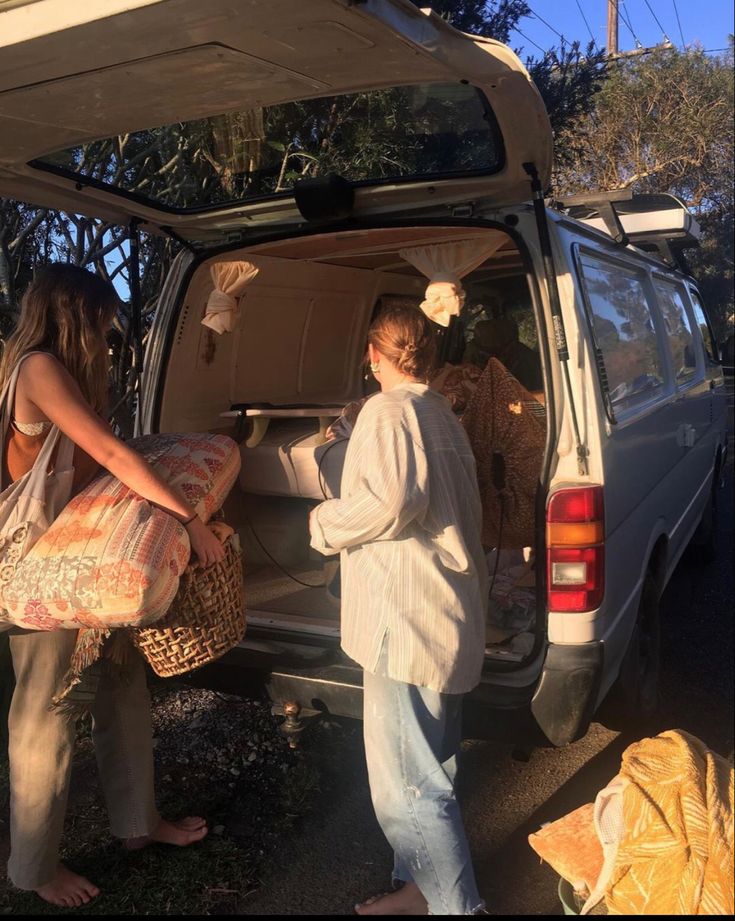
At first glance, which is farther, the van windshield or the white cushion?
the white cushion

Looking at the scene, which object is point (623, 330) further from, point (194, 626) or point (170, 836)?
point (170, 836)

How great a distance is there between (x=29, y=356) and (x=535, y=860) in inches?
94.9

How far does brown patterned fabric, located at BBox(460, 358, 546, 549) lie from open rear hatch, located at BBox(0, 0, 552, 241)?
33.6 inches

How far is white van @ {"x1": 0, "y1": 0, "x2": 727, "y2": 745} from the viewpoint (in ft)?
7.38

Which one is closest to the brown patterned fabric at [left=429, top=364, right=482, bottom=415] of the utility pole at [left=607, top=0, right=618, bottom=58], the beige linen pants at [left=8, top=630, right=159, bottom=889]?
the beige linen pants at [left=8, top=630, right=159, bottom=889]

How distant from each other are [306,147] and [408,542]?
9.27 feet

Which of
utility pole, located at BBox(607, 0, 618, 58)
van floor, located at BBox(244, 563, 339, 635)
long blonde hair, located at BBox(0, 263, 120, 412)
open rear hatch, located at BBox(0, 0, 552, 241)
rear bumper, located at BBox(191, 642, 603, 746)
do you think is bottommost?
rear bumper, located at BBox(191, 642, 603, 746)

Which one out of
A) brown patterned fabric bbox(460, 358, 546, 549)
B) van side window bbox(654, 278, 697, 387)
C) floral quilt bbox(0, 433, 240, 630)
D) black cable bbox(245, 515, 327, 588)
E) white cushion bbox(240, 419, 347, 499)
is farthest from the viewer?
van side window bbox(654, 278, 697, 387)

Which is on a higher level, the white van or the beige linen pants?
the white van

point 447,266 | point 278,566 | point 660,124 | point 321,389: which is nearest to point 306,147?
point 447,266

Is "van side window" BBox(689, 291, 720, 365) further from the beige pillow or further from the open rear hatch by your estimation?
the beige pillow

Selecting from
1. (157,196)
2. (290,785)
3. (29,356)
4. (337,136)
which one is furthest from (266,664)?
(157,196)

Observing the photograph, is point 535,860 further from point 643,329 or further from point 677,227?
point 677,227

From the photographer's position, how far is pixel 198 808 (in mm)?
3326
